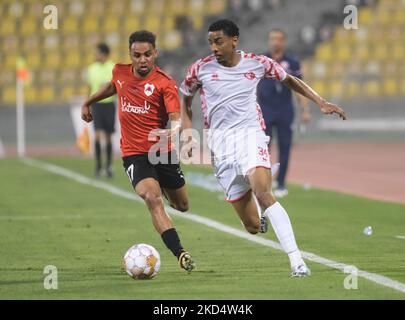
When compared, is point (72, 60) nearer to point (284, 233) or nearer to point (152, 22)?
point (152, 22)

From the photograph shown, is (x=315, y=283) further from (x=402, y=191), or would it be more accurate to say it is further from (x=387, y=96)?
(x=387, y=96)

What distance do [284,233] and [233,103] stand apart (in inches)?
54.8

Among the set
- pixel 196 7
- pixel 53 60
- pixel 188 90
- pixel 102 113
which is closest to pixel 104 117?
pixel 102 113

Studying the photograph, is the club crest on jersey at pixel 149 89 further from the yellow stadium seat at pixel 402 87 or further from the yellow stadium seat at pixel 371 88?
the yellow stadium seat at pixel 402 87

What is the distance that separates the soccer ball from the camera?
9047mm

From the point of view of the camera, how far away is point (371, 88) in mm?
34281

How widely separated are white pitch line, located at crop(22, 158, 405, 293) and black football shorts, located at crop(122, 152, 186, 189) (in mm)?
1385

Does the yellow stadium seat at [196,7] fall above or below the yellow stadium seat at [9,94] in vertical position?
above

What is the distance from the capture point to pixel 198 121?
3275 cm

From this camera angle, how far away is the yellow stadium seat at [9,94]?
1271 inches

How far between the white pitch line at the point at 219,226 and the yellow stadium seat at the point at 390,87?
13.4 m

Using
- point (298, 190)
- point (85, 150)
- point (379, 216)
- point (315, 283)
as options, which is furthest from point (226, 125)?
point (85, 150)

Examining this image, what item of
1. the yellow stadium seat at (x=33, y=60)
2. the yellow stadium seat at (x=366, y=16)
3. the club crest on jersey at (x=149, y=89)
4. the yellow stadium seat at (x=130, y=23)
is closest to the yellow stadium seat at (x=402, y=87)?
the yellow stadium seat at (x=366, y=16)

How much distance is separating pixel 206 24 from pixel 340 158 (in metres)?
10.1
